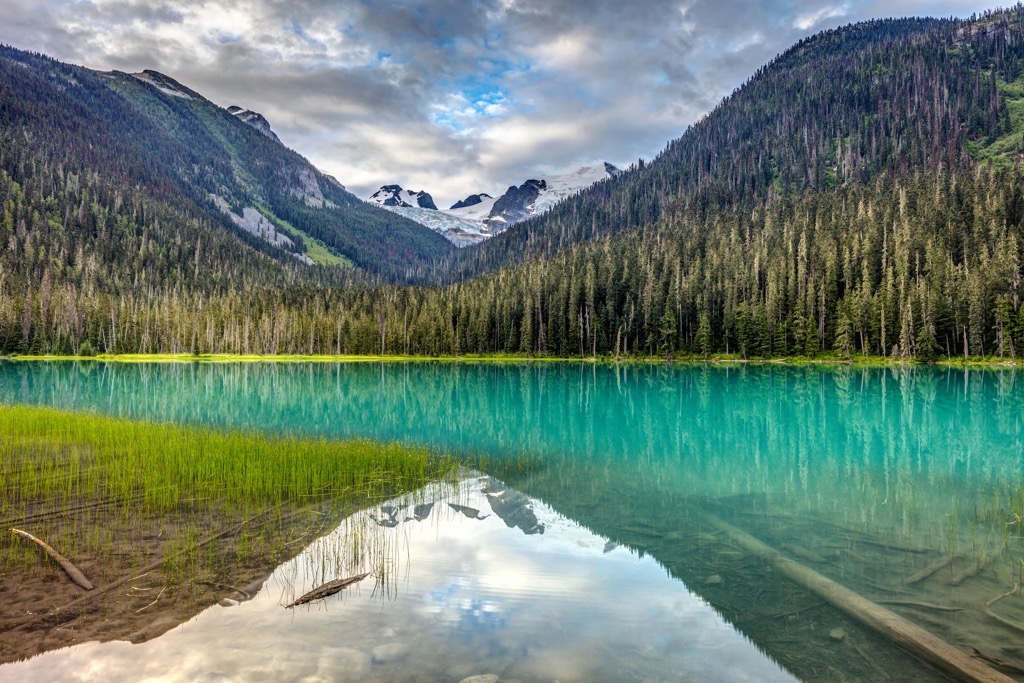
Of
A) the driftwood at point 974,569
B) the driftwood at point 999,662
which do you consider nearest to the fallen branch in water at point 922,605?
the driftwood at point 974,569

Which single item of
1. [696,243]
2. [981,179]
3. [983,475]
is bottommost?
[983,475]

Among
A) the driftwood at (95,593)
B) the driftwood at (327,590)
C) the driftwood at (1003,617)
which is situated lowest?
the driftwood at (1003,617)

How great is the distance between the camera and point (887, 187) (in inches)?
5753

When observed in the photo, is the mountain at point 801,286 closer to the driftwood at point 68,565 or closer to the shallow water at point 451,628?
the shallow water at point 451,628

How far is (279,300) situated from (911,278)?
14972cm

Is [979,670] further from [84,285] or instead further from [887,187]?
[84,285]

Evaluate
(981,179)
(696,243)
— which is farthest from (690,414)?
(981,179)

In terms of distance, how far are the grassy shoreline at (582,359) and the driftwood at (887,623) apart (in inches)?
3594

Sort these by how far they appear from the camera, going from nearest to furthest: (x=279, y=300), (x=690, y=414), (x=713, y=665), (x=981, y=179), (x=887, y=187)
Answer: (x=713, y=665)
(x=690, y=414)
(x=981, y=179)
(x=887, y=187)
(x=279, y=300)

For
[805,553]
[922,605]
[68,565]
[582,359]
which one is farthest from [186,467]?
[582,359]

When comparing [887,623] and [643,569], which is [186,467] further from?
[887,623]

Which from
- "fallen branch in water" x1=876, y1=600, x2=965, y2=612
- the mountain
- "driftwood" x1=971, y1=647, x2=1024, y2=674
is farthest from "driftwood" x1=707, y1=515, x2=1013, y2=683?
the mountain

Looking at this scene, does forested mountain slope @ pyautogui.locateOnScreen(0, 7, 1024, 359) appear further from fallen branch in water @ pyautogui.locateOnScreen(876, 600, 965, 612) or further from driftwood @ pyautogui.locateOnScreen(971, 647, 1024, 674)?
driftwood @ pyautogui.locateOnScreen(971, 647, 1024, 674)

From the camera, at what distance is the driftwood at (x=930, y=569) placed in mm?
10552
